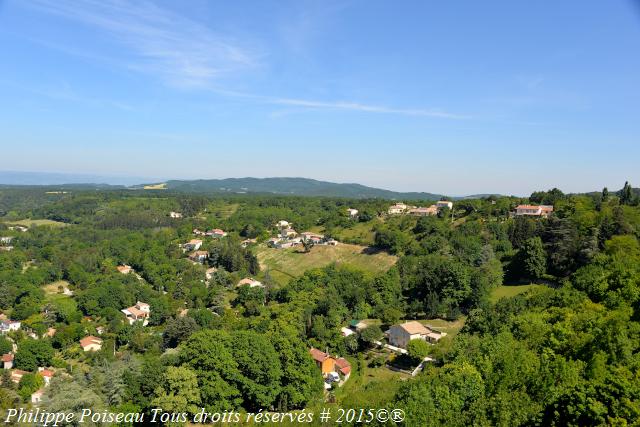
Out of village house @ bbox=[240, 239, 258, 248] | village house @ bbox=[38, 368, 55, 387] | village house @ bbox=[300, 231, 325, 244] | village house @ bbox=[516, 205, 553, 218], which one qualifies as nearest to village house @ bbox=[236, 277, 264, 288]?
village house @ bbox=[300, 231, 325, 244]

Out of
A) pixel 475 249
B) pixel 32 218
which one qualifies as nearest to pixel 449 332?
pixel 475 249

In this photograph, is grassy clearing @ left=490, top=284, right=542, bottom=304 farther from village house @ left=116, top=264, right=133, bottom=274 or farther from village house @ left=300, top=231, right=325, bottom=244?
village house @ left=116, top=264, right=133, bottom=274

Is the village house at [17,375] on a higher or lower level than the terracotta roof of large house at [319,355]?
lower

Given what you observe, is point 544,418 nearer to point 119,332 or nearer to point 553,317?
point 553,317

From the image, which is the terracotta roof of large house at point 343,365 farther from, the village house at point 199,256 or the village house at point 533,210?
the village house at point 199,256

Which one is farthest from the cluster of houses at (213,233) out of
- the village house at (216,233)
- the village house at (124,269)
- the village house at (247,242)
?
the village house at (124,269)

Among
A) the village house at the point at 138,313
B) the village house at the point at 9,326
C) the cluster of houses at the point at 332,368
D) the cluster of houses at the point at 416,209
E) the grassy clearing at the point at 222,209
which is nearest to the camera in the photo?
the cluster of houses at the point at 332,368

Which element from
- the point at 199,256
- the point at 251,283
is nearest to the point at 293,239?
the point at 199,256
